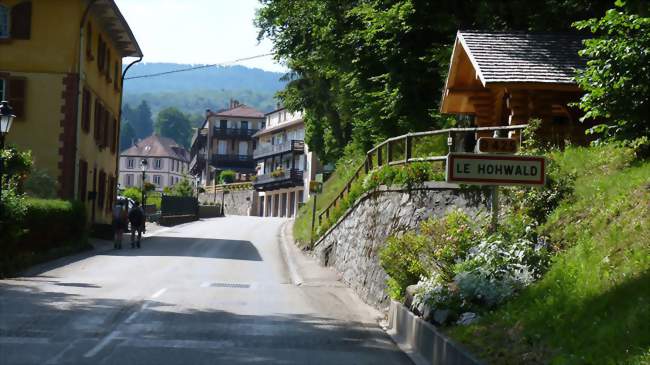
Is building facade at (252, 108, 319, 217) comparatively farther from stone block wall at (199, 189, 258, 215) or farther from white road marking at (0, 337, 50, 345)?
white road marking at (0, 337, 50, 345)

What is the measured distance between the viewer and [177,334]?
1197 centimetres

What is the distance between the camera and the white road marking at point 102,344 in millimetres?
10133

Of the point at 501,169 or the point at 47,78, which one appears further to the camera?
the point at 47,78

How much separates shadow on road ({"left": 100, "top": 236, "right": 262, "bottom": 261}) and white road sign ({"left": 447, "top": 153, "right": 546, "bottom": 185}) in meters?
18.1

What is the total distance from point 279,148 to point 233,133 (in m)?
29.4

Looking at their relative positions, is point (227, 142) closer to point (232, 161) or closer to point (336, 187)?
point (232, 161)

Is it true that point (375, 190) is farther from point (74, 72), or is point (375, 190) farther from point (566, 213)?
point (74, 72)

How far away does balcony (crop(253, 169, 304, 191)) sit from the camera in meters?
94.2

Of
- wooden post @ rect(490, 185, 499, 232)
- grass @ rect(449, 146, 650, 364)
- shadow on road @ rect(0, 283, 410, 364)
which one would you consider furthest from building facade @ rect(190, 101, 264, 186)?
grass @ rect(449, 146, 650, 364)

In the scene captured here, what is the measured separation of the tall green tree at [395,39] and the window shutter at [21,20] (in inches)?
445

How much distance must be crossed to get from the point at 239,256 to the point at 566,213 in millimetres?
19647

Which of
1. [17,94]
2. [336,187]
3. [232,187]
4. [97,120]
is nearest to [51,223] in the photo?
[17,94]

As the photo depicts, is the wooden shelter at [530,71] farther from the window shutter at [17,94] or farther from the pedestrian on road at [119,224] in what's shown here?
the window shutter at [17,94]

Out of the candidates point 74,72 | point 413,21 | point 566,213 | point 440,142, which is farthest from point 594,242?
point 74,72
